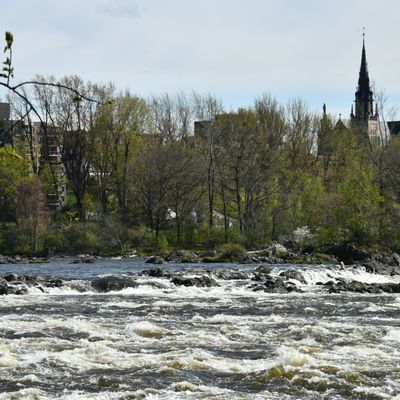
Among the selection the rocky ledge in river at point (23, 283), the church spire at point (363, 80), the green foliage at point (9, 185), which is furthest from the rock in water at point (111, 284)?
the church spire at point (363, 80)

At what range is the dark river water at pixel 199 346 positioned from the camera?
15.6 meters

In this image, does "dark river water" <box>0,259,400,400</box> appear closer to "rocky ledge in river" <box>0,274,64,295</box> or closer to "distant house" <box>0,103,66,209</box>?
"rocky ledge in river" <box>0,274,64,295</box>

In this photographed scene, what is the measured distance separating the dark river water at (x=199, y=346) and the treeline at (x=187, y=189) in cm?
2663

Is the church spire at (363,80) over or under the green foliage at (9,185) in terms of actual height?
over

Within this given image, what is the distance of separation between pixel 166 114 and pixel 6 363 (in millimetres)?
61519

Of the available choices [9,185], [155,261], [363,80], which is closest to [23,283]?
[155,261]

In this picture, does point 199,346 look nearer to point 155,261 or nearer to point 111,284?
point 111,284

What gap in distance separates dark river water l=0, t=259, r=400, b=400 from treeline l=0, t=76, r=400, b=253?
26.6 meters

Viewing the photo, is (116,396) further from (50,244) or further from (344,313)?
(50,244)

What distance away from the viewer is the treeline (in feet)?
199

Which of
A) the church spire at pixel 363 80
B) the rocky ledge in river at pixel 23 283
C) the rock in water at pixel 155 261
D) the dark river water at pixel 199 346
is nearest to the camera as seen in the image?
the dark river water at pixel 199 346

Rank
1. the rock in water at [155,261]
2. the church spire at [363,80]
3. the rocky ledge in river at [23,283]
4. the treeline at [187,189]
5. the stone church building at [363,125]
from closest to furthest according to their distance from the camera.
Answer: the rocky ledge in river at [23,283] → the rock in water at [155,261] → the treeline at [187,189] → the stone church building at [363,125] → the church spire at [363,80]

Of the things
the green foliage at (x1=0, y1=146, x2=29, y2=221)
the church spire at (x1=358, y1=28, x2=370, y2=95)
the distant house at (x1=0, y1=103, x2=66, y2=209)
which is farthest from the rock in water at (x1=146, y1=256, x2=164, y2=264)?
the church spire at (x1=358, y1=28, x2=370, y2=95)

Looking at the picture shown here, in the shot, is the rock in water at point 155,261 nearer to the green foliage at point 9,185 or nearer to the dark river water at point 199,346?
the dark river water at point 199,346
